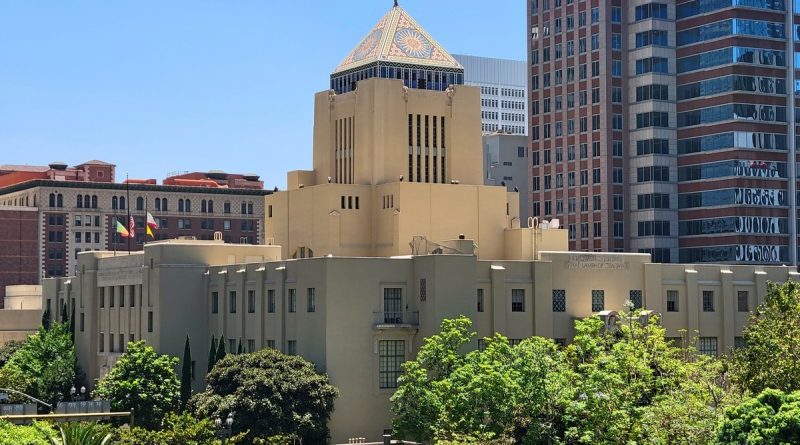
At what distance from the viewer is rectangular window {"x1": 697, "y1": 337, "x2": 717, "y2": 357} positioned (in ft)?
338

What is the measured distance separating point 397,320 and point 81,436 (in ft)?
98.8

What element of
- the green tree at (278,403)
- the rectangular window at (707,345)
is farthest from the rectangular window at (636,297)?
the green tree at (278,403)

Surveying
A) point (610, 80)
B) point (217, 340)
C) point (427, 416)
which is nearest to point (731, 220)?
point (610, 80)

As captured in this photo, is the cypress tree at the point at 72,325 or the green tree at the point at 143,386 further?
the cypress tree at the point at 72,325

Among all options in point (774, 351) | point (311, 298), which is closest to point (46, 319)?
point (311, 298)

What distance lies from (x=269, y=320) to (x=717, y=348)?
32119 millimetres

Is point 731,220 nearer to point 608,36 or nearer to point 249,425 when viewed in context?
point 608,36

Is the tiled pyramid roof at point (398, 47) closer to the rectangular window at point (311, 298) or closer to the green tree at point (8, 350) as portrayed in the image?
the rectangular window at point (311, 298)

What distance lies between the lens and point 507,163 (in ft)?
640

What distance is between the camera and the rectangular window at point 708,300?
10394 centimetres

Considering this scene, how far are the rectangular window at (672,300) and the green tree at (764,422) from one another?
138ft

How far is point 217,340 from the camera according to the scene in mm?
106688

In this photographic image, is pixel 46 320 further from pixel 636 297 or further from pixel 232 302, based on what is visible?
pixel 636 297

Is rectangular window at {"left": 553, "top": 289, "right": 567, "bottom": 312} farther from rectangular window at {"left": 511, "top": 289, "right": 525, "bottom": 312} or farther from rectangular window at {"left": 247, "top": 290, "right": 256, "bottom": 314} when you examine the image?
rectangular window at {"left": 247, "top": 290, "right": 256, "bottom": 314}
